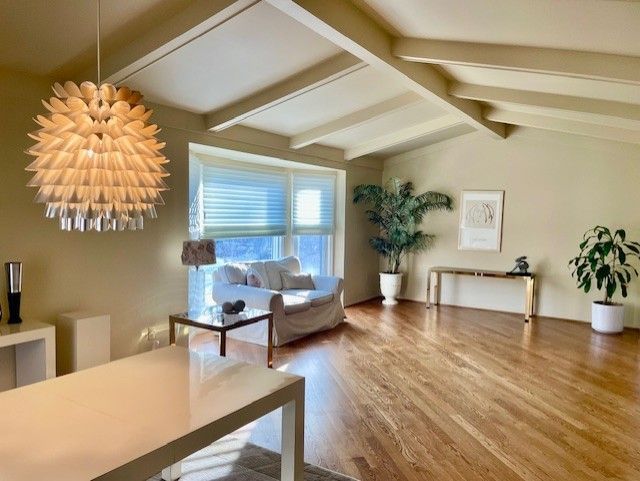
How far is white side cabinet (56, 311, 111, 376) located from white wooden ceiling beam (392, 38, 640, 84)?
3.09 meters

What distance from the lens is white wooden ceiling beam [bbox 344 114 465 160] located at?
594cm

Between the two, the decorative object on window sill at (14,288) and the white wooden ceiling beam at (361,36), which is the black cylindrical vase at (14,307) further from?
the white wooden ceiling beam at (361,36)

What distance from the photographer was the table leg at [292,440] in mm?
1796

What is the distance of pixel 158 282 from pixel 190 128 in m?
1.53

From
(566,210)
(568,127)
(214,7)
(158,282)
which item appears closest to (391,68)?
(214,7)

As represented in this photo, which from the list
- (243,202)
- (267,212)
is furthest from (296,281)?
(243,202)

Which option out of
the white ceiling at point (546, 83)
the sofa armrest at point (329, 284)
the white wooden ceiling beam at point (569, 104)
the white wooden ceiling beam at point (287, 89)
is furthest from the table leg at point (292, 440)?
the sofa armrest at point (329, 284)

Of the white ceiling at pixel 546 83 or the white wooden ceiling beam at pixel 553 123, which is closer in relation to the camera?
the white ceiling at pixel 546 83

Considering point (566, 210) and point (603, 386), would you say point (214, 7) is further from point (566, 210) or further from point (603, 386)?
point (566, 210)

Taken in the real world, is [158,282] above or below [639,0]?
below

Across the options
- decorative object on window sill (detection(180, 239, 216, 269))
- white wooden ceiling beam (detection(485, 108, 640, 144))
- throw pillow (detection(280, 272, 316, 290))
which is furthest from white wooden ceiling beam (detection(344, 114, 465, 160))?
decorative object on window sill (detection(180, 239, 216, 269))

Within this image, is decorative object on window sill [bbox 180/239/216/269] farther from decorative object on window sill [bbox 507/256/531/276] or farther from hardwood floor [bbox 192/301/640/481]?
decorative object on window sill [bbox 507/256/531/276]

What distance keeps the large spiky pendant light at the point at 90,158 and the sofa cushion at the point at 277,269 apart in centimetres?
399

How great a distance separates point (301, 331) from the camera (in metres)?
5.23
